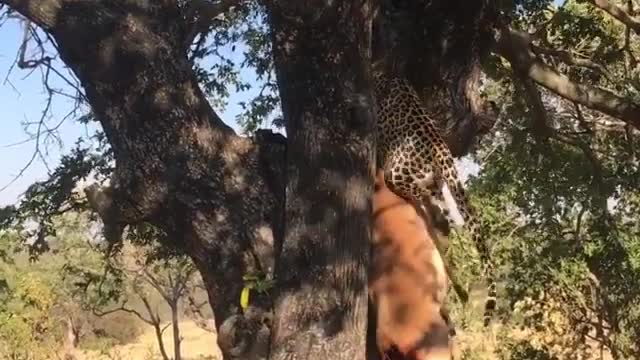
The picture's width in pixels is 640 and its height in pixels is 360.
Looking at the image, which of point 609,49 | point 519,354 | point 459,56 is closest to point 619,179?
point 609,49

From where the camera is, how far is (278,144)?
12.8ft

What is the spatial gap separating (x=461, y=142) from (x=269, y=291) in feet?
4.22

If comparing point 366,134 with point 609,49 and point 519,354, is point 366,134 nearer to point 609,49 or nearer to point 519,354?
point 609,49

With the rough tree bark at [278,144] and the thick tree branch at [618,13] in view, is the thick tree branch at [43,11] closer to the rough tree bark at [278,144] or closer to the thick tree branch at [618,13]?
the rough tree bark at [278,144]

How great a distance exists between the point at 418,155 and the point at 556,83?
4.69 ft

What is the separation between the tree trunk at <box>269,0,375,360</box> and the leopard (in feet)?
1.48

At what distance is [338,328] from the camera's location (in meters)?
3.30

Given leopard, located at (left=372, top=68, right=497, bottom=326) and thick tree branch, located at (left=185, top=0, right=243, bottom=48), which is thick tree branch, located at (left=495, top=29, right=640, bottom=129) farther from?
thick tree branch, located at (left=185, top=0, right=243, bottom=48)

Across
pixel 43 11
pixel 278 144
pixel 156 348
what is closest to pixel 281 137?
pixel 278 144

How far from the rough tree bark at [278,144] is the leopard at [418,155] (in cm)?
16

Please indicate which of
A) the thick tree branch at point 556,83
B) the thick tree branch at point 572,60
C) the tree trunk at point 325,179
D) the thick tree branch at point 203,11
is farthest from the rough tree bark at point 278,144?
the thick tree branch at point 572,60

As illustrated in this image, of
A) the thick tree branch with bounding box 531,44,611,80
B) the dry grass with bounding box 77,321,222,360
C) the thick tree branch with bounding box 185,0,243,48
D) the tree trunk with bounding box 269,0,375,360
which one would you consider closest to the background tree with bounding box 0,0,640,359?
the tree trunk with bounding box 269,0,375,360

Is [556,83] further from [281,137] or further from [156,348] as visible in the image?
[156,348]

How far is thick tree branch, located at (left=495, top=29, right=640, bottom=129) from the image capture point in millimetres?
4836
